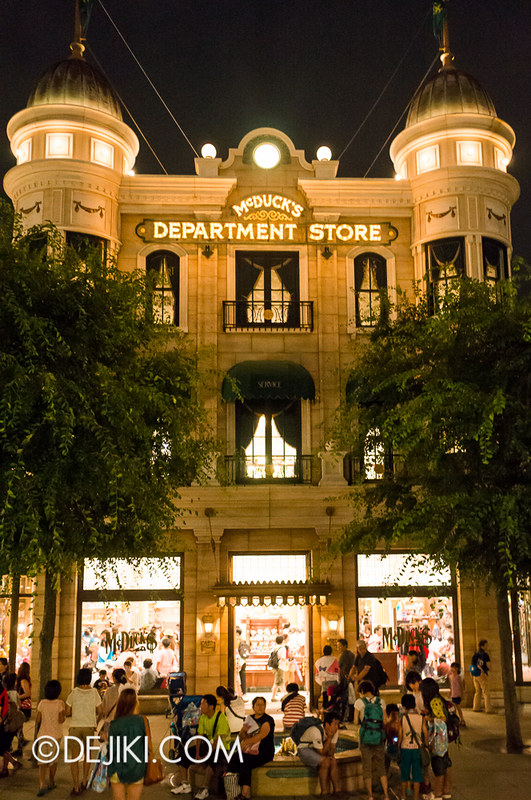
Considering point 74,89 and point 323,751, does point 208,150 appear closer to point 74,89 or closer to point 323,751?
point 74,89

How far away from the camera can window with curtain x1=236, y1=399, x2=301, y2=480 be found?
19.2m

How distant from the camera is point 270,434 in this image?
762 inches

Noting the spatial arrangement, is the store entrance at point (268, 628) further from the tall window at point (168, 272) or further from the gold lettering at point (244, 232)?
the gold lettering at point (244, 232)

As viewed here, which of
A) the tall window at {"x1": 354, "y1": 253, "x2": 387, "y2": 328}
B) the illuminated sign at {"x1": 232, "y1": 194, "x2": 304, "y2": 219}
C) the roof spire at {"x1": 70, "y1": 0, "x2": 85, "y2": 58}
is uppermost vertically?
the roof spire at {"x1": 70, "y1": 0, "x2": 85, "y2": 58}

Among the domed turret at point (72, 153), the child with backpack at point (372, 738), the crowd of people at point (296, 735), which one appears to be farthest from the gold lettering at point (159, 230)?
the child with backpack at point (372, 738)

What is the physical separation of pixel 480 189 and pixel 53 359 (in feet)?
44.2

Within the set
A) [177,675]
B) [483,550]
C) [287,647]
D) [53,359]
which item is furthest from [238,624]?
[53,359]

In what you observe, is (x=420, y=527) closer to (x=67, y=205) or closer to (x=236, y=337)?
(x=236, y=337)

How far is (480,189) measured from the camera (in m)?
19.9

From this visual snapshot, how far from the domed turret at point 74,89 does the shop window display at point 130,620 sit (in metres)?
11.6

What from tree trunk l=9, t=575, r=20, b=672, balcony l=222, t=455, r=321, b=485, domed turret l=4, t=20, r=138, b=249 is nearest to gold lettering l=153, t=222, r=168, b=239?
domed turret l=4, t=20, r=138, b=249

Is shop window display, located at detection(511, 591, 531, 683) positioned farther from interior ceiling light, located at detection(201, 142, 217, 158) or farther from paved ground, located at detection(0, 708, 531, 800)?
interior ceiling light, located at detection(201, 142, 217, 158)

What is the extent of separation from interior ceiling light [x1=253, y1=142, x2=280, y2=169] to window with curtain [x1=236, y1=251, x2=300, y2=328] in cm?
243

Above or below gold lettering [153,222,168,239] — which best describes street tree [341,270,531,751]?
below
